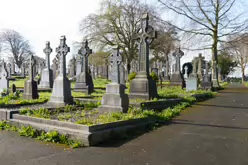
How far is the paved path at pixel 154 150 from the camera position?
4664mm

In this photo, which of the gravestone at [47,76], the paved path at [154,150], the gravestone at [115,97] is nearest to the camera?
the paved path at [154,150]

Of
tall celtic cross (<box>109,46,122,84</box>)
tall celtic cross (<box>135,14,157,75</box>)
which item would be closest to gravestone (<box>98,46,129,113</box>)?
tall celtic cross (<box>109,46,122,84</box>)

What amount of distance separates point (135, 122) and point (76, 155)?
2.58m

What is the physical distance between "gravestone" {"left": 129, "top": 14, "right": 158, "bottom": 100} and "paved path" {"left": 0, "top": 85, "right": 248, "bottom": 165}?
504 centimetres

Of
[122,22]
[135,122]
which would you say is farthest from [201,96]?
[122,22]

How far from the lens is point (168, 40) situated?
27.4m

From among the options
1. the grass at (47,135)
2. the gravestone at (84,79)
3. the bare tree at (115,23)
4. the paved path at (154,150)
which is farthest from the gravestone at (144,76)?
the bare tree at (115,23)

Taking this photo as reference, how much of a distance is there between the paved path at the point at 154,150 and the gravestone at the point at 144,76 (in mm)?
5038

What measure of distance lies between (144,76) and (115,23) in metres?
25.3

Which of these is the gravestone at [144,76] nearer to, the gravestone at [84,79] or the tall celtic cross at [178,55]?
the gravestone at [84,79]

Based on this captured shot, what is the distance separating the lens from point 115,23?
36469 mm

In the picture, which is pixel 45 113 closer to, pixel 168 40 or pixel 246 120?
pixel 246 120

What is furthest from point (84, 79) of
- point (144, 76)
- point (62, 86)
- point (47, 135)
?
point (47, 135)

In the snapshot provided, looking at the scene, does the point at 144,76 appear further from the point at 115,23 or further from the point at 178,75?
the point at 115,23
